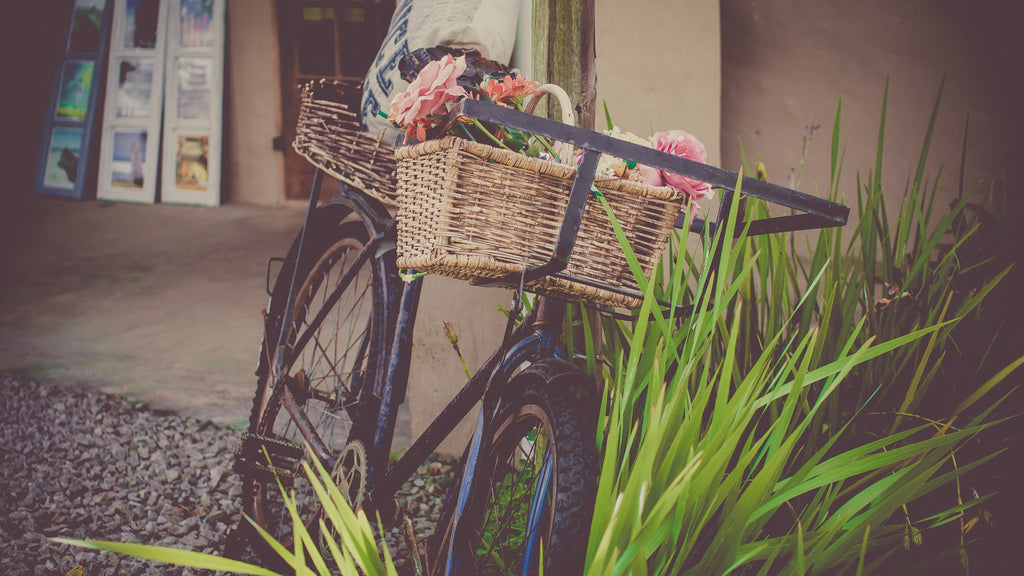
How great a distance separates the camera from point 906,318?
4.71 ft

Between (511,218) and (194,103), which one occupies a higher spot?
(194,103)


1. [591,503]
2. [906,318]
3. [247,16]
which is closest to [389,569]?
[591,503]

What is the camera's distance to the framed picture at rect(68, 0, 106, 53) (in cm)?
571

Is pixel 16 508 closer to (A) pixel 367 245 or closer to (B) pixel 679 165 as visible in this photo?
(A) pixel 367 245

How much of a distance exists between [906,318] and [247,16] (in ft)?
18.0

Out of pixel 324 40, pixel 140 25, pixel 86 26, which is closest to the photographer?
pixel 324 40

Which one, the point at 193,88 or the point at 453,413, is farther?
the point at 193,88

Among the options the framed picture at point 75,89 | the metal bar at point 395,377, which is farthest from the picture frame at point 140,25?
the metal bar at point 395,377

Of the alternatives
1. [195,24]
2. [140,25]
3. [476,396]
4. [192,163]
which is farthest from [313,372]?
[140,25]

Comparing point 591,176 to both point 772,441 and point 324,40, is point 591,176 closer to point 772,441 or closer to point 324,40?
point 772,441

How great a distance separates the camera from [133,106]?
5602mm

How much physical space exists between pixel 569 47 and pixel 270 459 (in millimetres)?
1164

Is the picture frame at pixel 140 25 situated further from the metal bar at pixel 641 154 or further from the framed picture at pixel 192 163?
the metal bar at pixel 641 154

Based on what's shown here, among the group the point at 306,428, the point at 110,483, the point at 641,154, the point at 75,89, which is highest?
the point at 75,89
